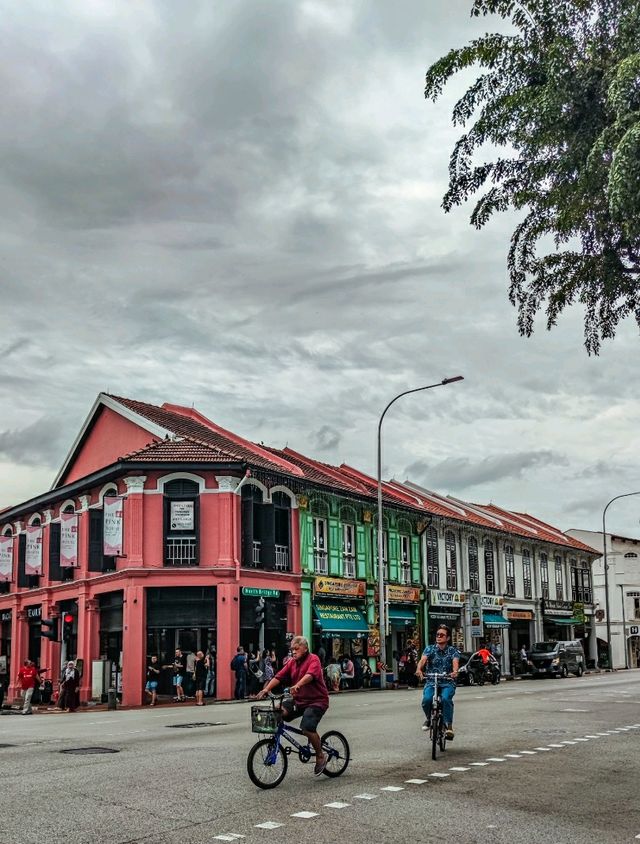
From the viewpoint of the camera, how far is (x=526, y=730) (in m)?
16.1

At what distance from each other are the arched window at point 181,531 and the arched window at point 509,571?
23.9m

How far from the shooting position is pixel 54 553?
37.2 meters

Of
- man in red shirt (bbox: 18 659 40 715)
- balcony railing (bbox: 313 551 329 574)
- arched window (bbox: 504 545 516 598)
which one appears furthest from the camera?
arched window (bbox: 504 545 516 598)

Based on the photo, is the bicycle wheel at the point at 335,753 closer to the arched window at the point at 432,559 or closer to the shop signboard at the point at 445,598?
the shop signboard at the point at 445,598

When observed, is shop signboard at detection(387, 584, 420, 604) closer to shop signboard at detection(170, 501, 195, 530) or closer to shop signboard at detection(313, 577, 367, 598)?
shop signboard at detection(313, 577, 367, 598)

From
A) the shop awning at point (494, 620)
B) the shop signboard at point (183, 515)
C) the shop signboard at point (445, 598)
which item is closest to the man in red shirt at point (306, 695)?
the shop signboard at point (183, 515)

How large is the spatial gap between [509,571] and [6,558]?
86.6 ft

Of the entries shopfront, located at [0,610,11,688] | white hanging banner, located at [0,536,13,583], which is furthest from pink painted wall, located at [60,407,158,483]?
shopfront, located at [0,610,11,688]

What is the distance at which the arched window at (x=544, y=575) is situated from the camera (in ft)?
184

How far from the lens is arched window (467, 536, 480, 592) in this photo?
48594 mm

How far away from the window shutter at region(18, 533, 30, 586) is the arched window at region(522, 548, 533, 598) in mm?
27248

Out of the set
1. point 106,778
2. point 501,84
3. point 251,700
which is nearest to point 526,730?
point 106,778

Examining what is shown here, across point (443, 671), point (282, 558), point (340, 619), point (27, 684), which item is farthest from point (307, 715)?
point (340, 619)

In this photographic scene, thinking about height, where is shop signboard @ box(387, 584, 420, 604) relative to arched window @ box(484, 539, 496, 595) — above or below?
below
